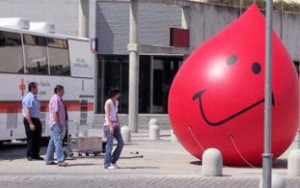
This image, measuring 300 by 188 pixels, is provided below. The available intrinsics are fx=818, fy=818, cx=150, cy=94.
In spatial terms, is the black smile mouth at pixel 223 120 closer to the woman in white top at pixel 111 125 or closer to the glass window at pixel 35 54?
the woman in white top at pixel 111 125

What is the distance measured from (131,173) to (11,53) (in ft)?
22.4

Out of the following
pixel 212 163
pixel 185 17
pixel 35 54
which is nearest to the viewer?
pixel 212 163

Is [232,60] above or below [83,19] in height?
below

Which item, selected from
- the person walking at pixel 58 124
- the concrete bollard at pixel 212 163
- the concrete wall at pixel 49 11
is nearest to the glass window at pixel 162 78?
the concrete wall at pixel 49 11

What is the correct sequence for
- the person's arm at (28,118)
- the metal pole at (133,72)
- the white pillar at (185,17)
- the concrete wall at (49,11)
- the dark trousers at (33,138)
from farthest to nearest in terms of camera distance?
the concrete wall at (49,11)
the white pillar at (185,17)
the metal pole at (133,72)
the dark trousers at (33,138)
the person's arm at (28,118)

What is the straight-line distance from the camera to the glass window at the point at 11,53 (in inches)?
899

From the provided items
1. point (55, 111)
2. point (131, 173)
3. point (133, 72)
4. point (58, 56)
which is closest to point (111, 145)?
point (131, 173)

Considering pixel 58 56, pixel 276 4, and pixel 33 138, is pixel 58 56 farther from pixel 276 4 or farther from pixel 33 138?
pixel 276 4

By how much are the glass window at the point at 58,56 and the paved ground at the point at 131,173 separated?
3271mm

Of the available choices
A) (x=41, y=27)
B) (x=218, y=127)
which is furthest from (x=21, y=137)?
(x=218, y=127)

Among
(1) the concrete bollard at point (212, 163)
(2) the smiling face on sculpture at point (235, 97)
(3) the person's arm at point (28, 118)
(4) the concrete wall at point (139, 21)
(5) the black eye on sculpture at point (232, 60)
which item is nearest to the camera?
(1) the concrete bollard at point (212, 163)

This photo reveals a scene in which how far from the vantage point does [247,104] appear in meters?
18.6

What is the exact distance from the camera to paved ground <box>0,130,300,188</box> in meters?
16.4

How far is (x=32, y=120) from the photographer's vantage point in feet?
69.7
